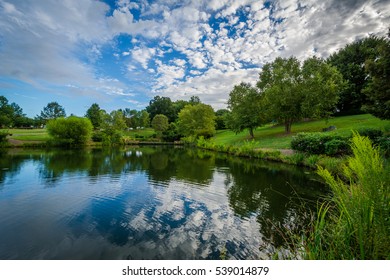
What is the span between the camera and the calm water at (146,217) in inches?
203

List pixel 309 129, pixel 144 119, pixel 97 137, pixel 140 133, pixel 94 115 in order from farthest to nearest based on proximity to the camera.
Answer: pixel 144 119 < pixel 140 133 < pixel 94 115 < pixel 97 137 < pixel 309 129

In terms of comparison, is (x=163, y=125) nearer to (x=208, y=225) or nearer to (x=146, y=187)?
(x=146, y=187)

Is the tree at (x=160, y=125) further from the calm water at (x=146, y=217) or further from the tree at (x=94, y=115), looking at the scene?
the calm water at (x=146, y=217)

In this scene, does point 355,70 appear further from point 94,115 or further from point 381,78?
point 94,115

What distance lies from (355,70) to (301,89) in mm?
14320

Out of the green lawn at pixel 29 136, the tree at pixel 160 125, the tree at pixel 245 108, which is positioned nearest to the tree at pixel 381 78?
the tree at pixel 245 108

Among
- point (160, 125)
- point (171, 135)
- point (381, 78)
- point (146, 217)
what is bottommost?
point (146, 217)

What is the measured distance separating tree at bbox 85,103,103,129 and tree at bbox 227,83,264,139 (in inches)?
2134

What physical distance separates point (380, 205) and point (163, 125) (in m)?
70.8

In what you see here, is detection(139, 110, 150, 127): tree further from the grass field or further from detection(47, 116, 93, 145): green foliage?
the grass field

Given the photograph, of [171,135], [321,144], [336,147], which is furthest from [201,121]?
[336,147]

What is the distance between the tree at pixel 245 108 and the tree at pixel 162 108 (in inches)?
2261

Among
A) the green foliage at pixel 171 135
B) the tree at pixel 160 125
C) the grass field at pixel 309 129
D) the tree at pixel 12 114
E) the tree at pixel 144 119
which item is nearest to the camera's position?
the grass field at pixel 309 129

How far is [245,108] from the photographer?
112 feet
